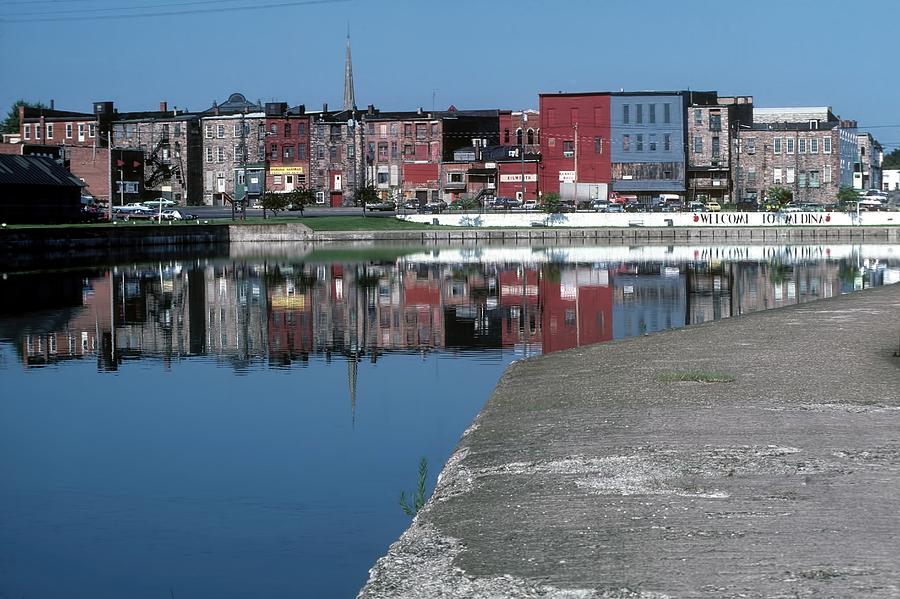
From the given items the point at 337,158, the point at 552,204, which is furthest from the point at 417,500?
the point at 337,158

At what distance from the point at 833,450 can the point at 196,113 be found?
131 m

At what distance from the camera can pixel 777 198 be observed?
117062 millimetres

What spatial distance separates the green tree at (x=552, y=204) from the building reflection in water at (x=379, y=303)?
40.7m

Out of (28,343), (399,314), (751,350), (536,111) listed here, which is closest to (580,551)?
(751,350)

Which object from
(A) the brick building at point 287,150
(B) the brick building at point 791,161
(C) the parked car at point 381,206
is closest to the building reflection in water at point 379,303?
(C) the parked car at point 381,206

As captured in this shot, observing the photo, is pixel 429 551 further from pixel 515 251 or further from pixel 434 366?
pixel 515 251

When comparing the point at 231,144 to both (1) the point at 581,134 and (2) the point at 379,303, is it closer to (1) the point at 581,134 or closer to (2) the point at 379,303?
(1) the point at 581,134

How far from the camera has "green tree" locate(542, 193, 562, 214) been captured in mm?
109688

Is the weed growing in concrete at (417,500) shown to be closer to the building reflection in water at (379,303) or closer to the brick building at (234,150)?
the building reflection in water at (379,303)

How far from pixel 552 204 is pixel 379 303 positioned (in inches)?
2814

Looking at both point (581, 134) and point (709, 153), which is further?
point (709, 153)

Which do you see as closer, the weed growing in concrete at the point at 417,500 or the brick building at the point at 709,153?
the weed growing in concrete at the point at 417,500

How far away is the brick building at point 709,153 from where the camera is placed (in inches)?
4865

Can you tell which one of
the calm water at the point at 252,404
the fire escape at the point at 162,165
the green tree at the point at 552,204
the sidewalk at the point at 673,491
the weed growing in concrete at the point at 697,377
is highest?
the fire escape at the point at 162,165
